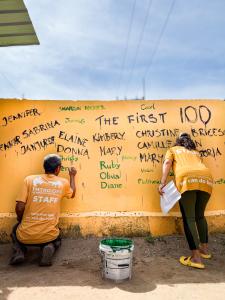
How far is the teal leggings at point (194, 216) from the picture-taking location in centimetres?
491

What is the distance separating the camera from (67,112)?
6.06m

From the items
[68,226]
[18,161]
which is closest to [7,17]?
[18,161]

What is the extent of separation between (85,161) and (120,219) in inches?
41.9

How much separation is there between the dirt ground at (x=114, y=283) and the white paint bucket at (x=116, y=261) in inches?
3.4

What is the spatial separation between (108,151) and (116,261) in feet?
6.99

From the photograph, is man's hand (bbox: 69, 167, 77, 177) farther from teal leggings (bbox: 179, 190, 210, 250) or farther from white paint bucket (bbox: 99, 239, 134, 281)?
teal leggings (bbox: 179, 190, 210, 250)

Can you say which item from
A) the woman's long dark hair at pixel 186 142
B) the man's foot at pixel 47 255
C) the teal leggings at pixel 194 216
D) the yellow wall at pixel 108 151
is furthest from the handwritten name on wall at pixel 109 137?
the man's foot at pixel 47 255

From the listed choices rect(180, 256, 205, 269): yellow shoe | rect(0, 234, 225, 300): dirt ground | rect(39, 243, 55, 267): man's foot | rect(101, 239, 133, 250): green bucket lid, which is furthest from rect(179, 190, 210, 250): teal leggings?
rect(39, 243, 55, 267): man's foot

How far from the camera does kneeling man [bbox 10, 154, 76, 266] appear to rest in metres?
4.93

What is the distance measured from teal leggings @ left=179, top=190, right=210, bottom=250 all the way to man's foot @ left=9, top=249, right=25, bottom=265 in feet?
7.15

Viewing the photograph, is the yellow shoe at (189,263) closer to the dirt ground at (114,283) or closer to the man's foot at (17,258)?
the dirt ground at (114,283)

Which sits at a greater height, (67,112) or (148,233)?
(67,112)

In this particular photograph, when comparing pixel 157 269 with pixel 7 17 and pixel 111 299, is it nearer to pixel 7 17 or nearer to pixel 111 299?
pixel 111 299

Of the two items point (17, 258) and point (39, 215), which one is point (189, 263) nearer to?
point (39, 215)
